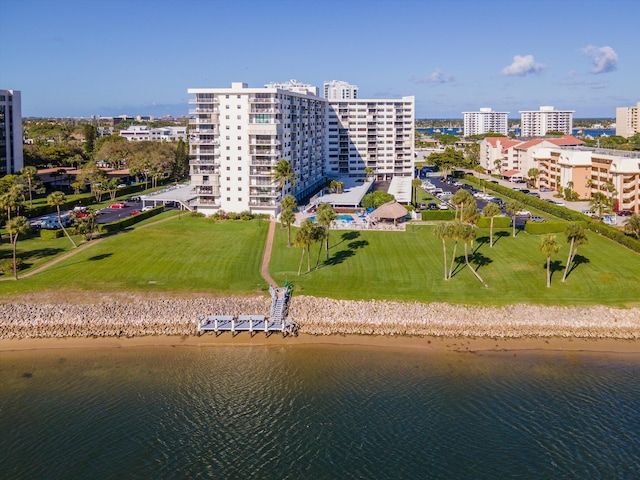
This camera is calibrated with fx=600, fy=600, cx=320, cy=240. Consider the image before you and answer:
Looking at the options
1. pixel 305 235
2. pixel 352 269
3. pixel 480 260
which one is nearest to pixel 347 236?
pixel 352 269

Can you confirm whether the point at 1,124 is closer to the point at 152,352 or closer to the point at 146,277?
the point at 146,277

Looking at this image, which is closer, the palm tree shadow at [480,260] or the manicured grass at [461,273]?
the manicured grass at [461,273]

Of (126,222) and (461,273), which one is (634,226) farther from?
(126,222)

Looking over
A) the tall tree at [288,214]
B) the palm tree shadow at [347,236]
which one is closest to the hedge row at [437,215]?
the palm tree shadow at [347,236]

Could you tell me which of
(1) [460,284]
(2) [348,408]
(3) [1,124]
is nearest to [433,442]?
(2) [348,408]

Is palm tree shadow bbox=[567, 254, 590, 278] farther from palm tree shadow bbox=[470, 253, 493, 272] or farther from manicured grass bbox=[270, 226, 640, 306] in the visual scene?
palm tree shadow bbox=[470, 253, 493, 272]

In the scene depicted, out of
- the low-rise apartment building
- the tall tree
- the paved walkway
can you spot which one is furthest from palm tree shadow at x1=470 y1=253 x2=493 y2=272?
the low-rise apartment building

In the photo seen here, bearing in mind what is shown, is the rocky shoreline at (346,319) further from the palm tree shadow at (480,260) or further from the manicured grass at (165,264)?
the palm tree shadow at (480,260)
